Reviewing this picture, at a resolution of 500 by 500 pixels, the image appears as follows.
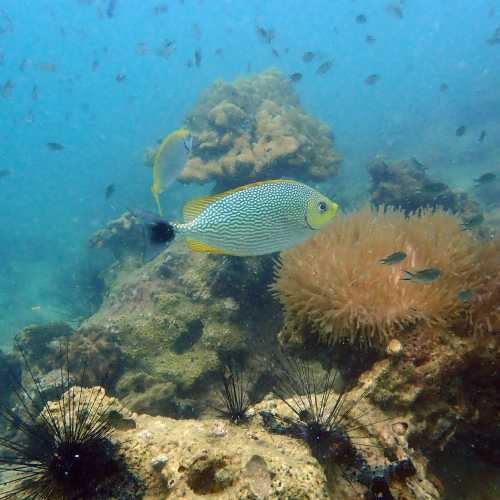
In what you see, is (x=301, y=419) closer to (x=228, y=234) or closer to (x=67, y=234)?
(x=228, y=234)

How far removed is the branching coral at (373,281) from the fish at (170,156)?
234 centimetres

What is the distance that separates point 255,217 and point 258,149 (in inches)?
291

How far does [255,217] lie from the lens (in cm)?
239

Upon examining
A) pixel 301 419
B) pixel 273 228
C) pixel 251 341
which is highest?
pixel 273 228

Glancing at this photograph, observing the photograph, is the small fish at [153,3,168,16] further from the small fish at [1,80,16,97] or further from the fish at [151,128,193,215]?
the fish at [151,128,193,215]

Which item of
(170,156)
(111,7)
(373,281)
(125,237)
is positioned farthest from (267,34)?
(373,281)

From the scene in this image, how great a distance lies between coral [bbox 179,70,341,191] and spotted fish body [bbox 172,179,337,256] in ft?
21.9

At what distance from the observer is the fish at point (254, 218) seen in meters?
2.34

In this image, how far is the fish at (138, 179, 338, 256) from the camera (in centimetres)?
234

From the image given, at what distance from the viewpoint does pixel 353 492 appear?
6.88ft

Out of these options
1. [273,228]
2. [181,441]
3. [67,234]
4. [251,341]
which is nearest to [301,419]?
[181,441]

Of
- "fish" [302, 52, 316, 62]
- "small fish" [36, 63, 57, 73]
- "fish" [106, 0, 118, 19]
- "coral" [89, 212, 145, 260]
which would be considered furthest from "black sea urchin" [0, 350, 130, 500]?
"small fish" [36, 63, 57, 73]

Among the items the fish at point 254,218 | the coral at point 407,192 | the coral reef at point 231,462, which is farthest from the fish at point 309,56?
the coral reef at point 231,462

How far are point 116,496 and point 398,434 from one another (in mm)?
1848
